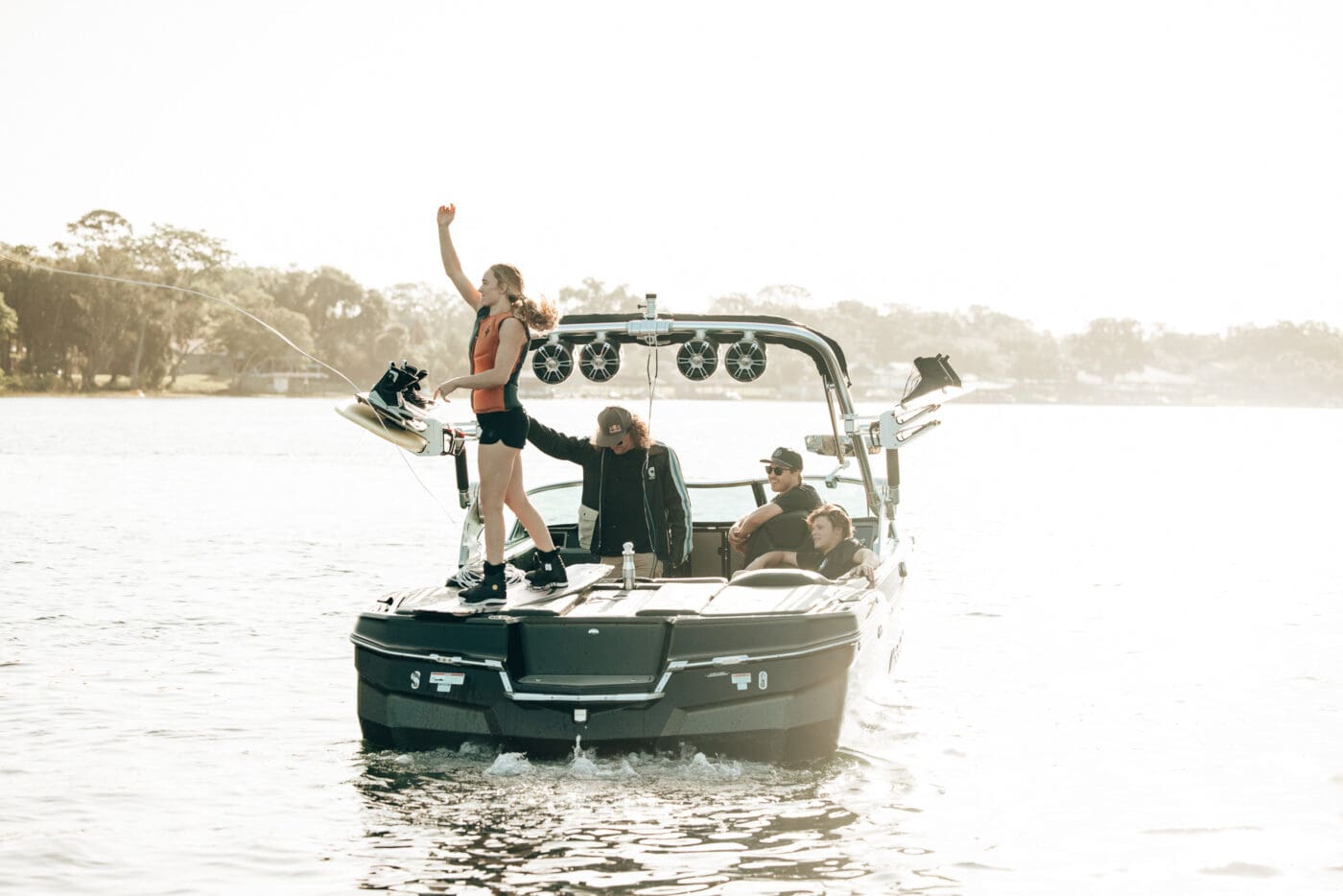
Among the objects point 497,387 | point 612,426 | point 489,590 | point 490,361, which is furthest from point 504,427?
point 612,426

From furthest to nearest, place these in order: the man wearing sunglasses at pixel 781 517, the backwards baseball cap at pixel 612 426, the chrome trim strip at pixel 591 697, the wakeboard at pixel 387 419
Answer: the man wearing sunglasses at pixel 781 517, the backwards baseball cap at pixel 612 426, the wakeboard at pixel 387 419, the chrome trim strip at pixel 591 697

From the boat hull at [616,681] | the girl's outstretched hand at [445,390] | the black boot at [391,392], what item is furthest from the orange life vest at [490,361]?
the boat hull at [616,681]

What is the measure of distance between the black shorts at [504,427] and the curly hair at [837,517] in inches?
105

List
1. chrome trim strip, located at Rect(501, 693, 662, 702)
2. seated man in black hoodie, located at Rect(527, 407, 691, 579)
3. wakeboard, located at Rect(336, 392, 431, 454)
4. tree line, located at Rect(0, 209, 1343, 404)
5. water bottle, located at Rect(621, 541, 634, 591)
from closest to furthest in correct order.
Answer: chrome trim strip, located at Rect(501, 693, 662, 702)
wakeboard, located at Rect(336, 392, 431, 454)
water bottle, located at Rect(621, 541, 634, 591)
seated man in black hoodie, located at Rect(527, 407, 691, 579)
tree line, located at Rect(0, 209, 1343, 404)

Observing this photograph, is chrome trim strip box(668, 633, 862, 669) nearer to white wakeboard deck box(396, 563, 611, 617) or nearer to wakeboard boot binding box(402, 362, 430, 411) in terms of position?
white wakeboard deck box(396, 563, 611, 617)

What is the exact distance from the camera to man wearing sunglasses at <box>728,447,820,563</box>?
10789 millimetres

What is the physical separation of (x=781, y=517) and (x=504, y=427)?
116 inches

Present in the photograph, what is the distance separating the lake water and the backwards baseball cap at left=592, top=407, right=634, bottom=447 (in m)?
2.12

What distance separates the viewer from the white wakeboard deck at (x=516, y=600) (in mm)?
8133

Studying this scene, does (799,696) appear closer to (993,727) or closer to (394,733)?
(394,733)

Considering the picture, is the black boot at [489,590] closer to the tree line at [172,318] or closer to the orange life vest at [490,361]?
the orange life vest at [490,361]

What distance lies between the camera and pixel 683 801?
26.3 feet

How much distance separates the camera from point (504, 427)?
8336 mm

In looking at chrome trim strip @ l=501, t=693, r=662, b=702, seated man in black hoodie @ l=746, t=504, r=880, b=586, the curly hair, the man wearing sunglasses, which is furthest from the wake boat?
the man wearing sunglasses
